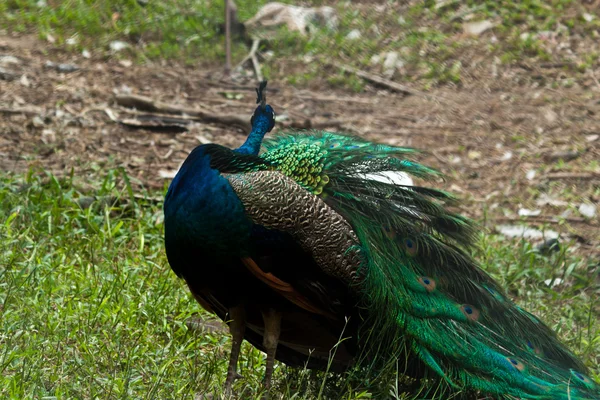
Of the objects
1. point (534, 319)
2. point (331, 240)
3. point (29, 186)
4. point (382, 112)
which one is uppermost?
point (331, 240)

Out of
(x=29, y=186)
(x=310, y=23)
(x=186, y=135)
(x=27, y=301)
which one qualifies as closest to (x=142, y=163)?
(x=186, y=135)

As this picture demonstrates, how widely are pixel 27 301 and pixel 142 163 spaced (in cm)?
205

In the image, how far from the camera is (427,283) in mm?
3420

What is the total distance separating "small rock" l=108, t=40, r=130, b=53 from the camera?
772 cm

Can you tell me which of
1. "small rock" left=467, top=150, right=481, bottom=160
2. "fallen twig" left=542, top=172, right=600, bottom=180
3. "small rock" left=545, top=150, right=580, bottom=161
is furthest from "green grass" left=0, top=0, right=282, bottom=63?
"fallen twig" left=542, top=172, right=600, bottom=180

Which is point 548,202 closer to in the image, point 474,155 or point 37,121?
point 474,155

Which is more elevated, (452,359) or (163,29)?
(452,359)

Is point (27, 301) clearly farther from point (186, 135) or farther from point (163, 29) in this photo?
point (163, 29)

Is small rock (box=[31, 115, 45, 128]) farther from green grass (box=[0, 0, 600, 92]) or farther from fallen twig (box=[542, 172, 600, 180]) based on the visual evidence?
fallen twig (box=[542, 172, 600, 180])

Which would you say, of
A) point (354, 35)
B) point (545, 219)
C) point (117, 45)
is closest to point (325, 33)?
point (354, 35)

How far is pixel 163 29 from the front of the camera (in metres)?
8.08

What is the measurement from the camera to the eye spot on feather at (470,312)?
344cm

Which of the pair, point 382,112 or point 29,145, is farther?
point 382,112

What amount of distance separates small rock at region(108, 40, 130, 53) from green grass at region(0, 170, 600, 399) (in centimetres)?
256
